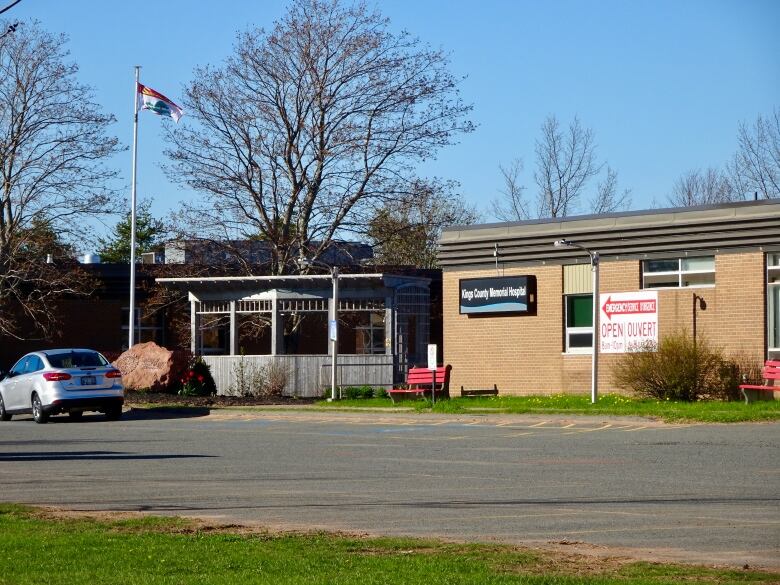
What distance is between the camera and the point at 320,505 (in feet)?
42.0

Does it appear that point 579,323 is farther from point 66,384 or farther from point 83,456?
point 83,456

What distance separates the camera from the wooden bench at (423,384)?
3247 centimetres

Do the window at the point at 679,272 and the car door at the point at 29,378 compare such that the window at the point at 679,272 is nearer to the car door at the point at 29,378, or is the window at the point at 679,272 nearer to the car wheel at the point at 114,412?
the car wheel at the point at 114,412

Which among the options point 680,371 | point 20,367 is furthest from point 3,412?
point 680,371

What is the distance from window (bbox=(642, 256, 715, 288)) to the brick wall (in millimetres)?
267

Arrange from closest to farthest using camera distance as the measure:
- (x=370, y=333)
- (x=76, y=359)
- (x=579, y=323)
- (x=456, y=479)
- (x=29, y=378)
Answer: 1. (x=456, y=479)
2. (x=76, y=359)
3. (x=29, y=378)
4. (x=579, y=323)
5. (x=370, y=333)

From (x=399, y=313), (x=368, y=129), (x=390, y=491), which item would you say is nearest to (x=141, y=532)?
(x=390, y=491)

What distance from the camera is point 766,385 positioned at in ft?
94.6


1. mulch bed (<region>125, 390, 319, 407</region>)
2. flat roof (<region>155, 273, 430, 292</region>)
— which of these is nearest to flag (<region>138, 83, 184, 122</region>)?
flat roof (<region>155, 273, 430, 292</region>)

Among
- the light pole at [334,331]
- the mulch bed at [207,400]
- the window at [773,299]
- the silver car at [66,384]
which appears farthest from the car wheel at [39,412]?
the window at [773,299]

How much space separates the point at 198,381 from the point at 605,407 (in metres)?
13.8

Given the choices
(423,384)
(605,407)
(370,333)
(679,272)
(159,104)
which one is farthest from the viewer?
(370,333)

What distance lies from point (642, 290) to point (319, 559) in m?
23.7

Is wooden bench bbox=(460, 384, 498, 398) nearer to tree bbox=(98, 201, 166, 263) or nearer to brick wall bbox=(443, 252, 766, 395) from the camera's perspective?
brick wall bbox=(443, 252, 766, 395)
